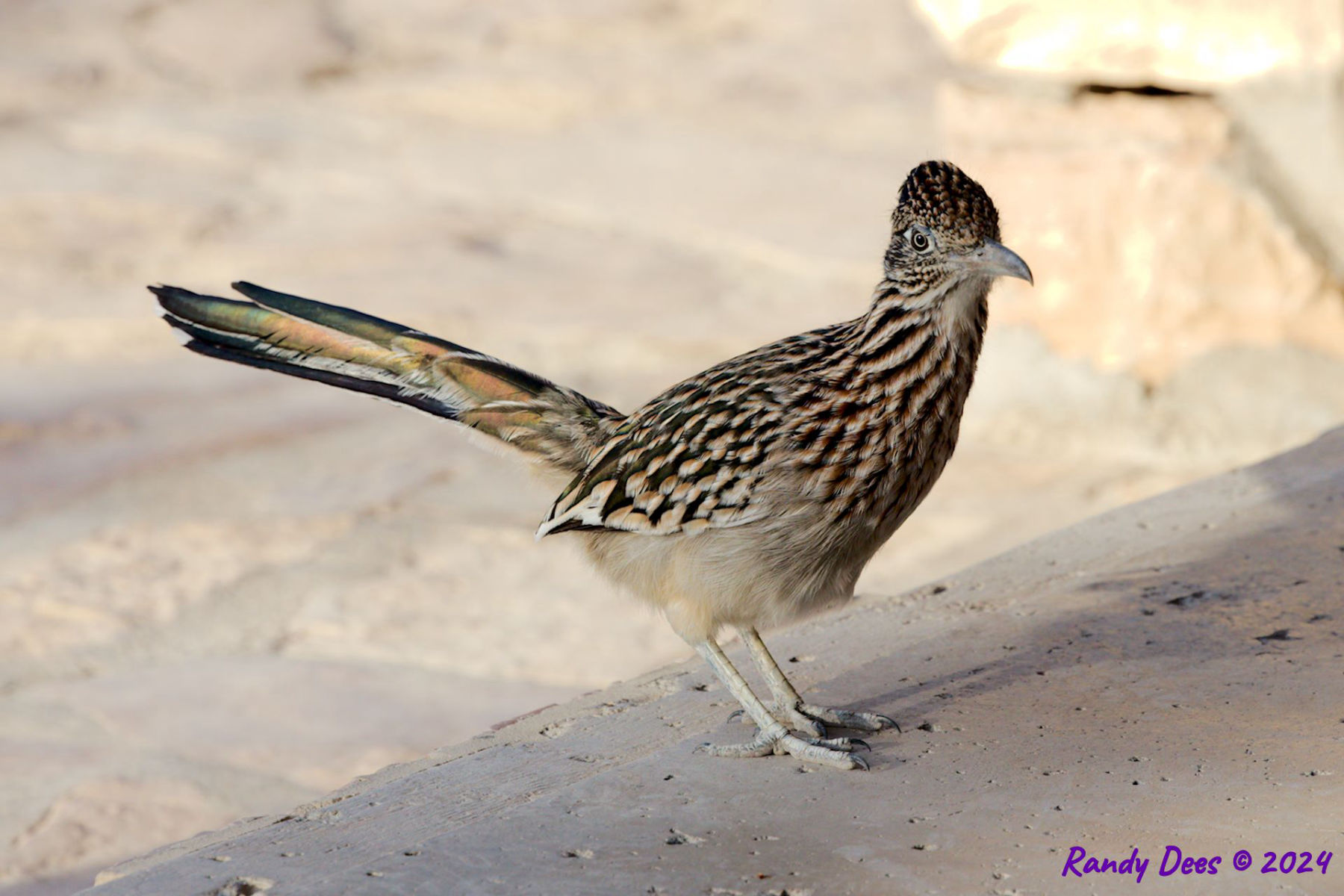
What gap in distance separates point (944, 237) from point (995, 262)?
0.37 ft

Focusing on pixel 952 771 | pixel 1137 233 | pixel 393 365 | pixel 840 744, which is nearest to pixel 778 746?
pixel 840 744

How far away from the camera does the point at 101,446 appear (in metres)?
6.84

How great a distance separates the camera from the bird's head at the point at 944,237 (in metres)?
3.04

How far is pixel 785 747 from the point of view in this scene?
3.05 metres

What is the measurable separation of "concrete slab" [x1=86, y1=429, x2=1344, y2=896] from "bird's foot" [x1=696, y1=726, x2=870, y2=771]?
33 mm

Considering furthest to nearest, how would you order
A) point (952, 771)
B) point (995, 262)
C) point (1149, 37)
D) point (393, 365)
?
point (1149, 37) → point (393, 365) → point (995, 262) → point (952, 771)

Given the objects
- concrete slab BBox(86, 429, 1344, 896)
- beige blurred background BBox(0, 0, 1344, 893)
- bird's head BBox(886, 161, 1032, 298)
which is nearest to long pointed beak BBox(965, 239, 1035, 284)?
bird's head BBox(886, 161, 1032, 298)

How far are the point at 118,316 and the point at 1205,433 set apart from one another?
5.36 m

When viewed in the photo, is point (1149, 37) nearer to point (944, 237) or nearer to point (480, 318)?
point (480, 318)

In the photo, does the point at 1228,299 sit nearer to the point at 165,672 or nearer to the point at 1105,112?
the point at 1105,112

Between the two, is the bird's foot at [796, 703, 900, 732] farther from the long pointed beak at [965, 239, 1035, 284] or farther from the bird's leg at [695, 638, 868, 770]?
the long pointed beak at [965, 239, 1035, 284]

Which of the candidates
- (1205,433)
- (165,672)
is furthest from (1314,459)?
(165,672)

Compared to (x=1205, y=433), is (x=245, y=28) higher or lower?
higher

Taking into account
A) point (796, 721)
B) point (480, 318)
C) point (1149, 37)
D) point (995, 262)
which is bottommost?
point (480, 318)
